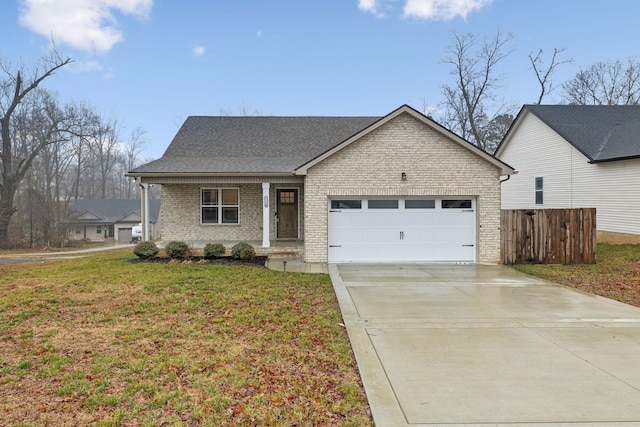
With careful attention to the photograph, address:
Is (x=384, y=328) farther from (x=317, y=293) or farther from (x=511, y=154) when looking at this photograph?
(x=511, y=154)

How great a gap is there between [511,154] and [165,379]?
2386 cm

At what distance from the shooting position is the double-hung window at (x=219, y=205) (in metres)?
15.7

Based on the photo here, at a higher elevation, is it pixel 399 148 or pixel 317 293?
pixel 399 148

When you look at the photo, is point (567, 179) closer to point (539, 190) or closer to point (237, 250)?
point (539, 190)

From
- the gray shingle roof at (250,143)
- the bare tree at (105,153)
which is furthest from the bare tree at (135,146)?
the gray shingle roof at (250,143)

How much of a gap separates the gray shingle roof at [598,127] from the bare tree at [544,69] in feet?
37.6

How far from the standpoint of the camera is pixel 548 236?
488 inches

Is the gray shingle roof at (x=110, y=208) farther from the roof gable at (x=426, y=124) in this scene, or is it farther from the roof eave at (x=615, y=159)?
the roof eave at (x=615, y=159)

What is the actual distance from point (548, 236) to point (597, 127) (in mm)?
10692

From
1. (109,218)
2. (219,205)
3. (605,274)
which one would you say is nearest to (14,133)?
(109,218)

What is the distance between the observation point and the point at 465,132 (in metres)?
33.2

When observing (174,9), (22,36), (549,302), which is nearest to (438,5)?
(174,9)

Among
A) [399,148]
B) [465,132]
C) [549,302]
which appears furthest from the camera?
[465,132]

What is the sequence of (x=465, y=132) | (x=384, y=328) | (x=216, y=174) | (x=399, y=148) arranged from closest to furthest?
1. (x=384, y=328)
2. (x=399, y=148)
3. (x=216, y=174)
4. (x=465, y=132)
